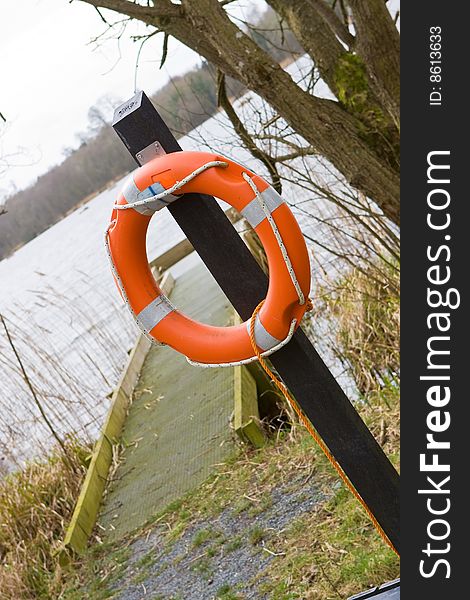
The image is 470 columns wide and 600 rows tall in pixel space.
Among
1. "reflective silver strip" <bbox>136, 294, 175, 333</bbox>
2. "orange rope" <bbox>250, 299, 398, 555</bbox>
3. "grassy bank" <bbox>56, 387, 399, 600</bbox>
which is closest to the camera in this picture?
"orange rope" <bbox>250, 299, 398, 555</bbox>

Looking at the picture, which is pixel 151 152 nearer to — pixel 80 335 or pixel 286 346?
pixel 286 346

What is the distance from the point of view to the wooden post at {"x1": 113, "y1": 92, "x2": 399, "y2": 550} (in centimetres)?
238

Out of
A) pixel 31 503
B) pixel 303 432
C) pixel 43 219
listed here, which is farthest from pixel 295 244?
pixel 43 219

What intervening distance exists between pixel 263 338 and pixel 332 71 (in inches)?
80.7

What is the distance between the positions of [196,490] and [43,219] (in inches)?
510

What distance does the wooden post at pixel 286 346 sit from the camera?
2.38m

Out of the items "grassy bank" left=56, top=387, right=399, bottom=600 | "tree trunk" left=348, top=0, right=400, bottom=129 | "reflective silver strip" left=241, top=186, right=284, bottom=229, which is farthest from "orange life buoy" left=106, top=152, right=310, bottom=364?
"tree trunk" left=348, top=0, right=400, bottom=129

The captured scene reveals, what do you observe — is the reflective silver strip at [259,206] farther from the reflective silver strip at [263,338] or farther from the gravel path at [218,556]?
the gravel path at [218,556]

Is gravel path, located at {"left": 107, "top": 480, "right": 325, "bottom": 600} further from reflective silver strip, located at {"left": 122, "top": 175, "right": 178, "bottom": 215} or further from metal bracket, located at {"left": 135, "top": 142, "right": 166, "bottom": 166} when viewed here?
metal bracket, located at {"left": 135, "top": 142, "right": 166, "bottom": 166}

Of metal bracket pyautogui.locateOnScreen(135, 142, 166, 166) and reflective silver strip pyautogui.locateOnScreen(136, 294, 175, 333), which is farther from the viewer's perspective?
reflective silver strip pyautogui.locateOnScreen(136, 294, 175, 333)

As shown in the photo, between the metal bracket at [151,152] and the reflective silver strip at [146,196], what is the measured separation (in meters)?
0.07

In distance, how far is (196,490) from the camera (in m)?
4.74

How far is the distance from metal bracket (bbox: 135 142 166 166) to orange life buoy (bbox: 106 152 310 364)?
5cm

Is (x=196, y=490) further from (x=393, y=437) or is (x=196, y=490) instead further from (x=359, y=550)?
(x=359, y=550)
